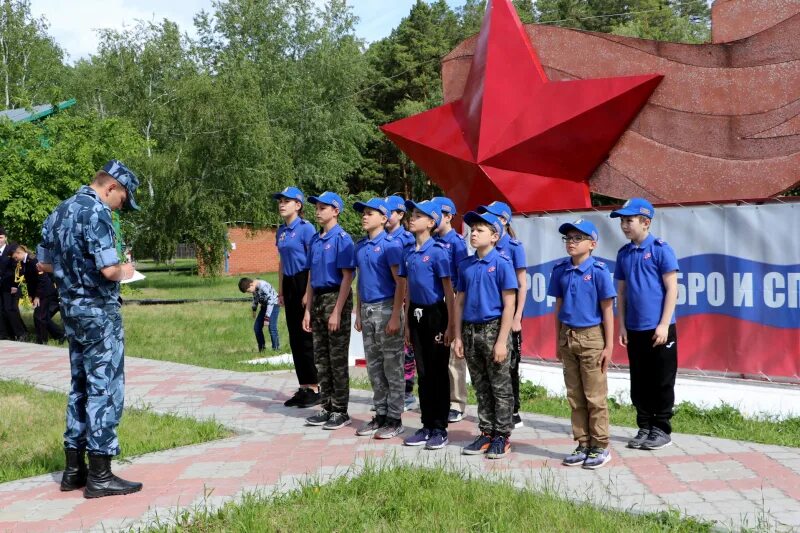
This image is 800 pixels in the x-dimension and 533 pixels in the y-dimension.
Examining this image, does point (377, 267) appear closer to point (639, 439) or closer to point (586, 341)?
point (586, 341)

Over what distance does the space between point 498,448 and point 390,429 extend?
3.37ft

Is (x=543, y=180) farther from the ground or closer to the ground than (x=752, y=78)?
closer to the ground

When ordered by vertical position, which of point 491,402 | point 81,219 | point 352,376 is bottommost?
point 352,376

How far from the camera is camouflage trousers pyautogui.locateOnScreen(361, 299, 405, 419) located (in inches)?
239

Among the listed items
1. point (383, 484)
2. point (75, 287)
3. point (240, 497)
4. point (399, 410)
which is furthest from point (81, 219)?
point (399, 410)

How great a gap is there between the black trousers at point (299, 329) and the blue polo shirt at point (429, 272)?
172cm

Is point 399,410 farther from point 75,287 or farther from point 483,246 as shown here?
point 75,287

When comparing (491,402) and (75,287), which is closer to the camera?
(75,287)

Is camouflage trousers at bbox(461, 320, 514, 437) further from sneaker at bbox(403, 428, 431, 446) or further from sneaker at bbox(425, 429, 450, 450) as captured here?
sneaker at bbox(403, 428, 431, 446)

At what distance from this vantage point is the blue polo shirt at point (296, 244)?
7.13m

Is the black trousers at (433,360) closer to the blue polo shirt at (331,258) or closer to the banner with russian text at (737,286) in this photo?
the blue polo shirt at (331,258)

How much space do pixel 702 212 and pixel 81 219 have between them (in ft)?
18.2

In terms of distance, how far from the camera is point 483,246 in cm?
540

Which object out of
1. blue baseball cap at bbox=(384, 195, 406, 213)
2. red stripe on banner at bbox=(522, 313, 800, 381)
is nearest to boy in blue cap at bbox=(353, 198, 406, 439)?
blue baseball cap at bbox=(384, 195, 406, 213)
